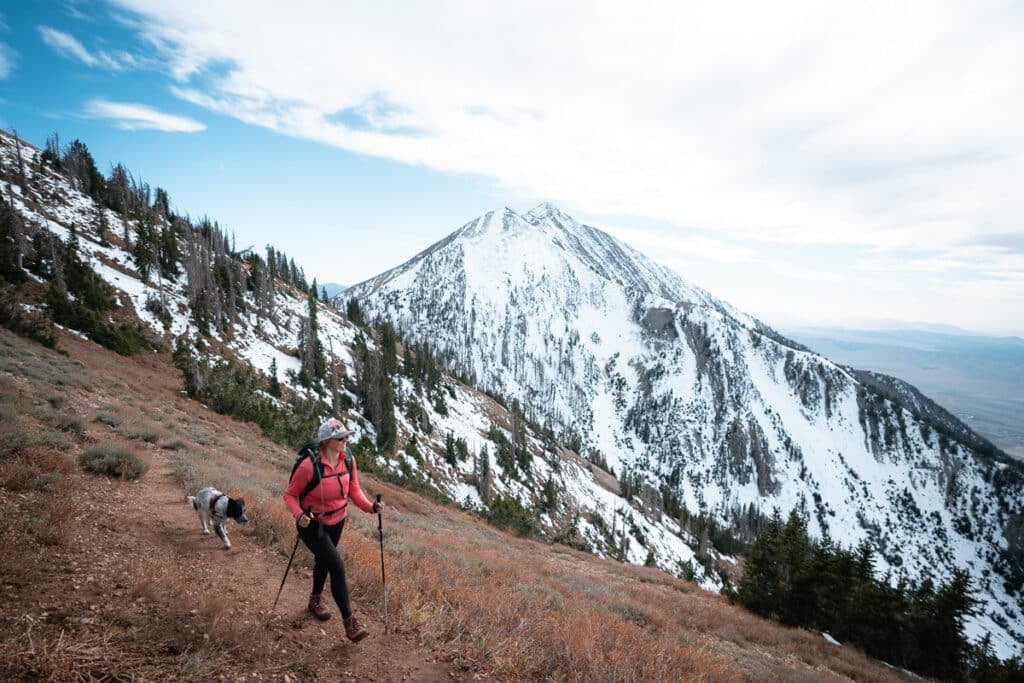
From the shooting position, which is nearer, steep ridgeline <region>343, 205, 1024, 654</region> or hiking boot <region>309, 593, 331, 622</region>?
hiking boot <region>309, 593, 331, 622</region>

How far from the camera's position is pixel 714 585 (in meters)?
78.6

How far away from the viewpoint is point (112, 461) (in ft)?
30.4

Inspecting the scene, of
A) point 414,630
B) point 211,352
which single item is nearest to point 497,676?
point 414,630

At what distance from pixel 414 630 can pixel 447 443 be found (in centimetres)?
5875

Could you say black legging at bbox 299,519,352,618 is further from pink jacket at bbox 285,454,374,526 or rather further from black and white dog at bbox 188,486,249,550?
black and white dog at bbox 188,486,249,550

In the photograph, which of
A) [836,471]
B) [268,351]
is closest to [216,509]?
[268,351]

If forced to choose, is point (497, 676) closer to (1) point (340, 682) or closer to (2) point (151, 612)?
(1) point (340, 682)

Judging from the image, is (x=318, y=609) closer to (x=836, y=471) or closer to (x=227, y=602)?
(x=227, y=602)

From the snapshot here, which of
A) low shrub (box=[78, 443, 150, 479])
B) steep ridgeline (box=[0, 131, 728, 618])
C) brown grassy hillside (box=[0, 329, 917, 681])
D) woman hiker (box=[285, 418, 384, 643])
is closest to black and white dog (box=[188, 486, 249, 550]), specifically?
brown grassy hillside (box=[0, 329, 917, 681])

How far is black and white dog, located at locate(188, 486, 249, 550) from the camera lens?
25.2 feet

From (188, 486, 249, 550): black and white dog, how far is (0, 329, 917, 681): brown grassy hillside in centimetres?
31

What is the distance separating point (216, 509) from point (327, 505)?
3.91 metres

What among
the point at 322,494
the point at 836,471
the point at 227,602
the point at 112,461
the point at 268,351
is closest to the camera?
the point at 322,494

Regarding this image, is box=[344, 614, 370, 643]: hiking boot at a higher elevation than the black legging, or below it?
below
